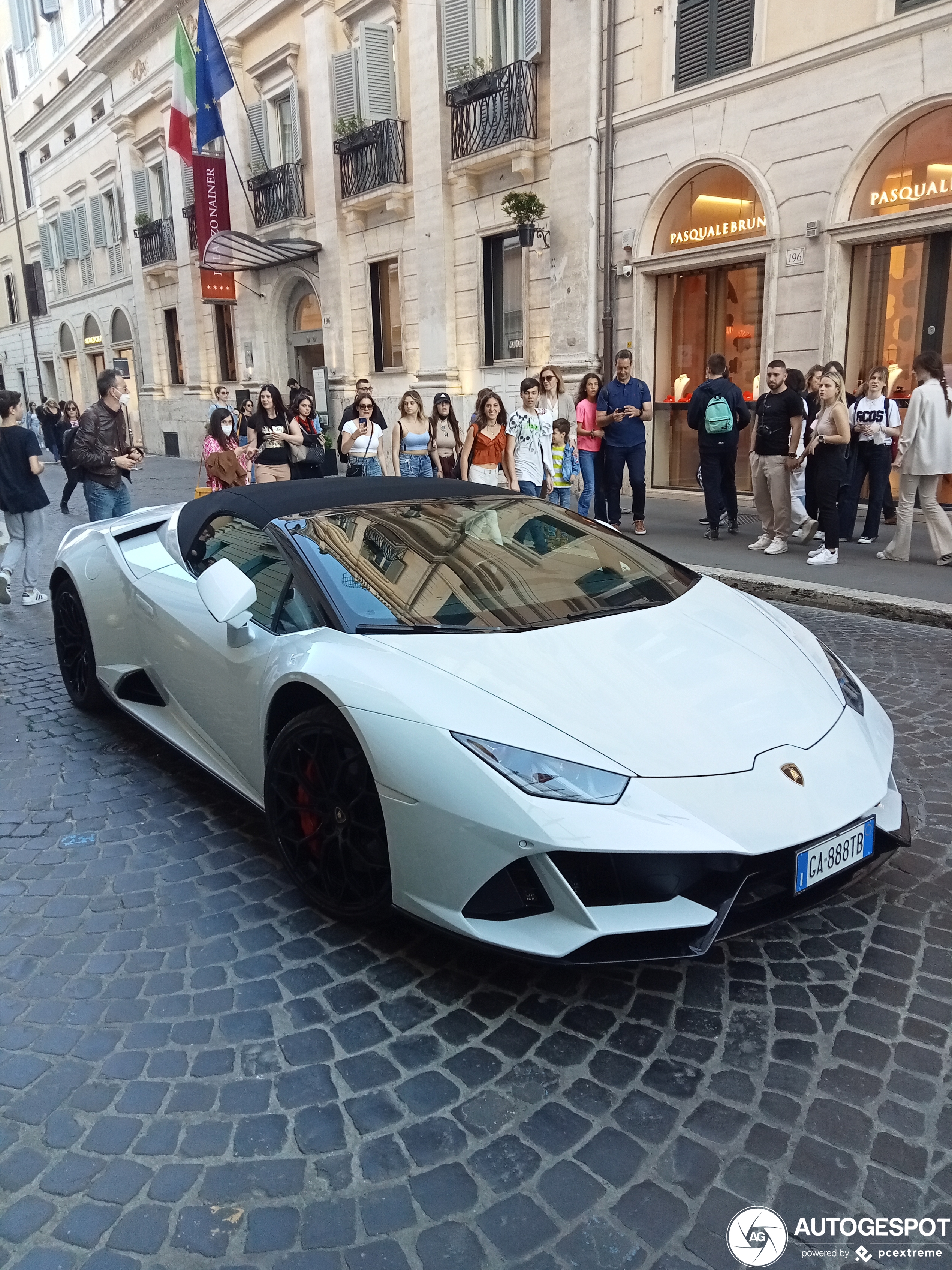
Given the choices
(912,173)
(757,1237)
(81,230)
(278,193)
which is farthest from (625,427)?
(81,230)

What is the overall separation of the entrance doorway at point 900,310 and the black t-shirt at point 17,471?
8.77 metres

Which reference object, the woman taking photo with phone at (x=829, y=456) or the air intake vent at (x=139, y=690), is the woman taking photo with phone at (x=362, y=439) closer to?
the woman taking photo with phone at (x=829, y=456)

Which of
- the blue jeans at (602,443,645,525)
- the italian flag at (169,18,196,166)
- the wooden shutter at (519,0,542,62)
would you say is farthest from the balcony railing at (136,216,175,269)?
the blue jeans at (602,443,645,525)

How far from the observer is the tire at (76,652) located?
4605 mm

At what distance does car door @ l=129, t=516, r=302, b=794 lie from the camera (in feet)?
10.2

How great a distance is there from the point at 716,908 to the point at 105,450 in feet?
22.7

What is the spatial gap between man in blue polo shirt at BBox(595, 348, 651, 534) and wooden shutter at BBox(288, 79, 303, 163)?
1286cm

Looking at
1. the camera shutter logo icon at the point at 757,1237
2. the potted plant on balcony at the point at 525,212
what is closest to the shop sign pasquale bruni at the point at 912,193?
the potted plant on balcony at the point at 525,212

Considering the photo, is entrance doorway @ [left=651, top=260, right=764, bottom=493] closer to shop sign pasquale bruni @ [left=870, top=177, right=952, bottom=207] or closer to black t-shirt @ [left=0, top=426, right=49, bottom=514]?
shop sign pasquale bruni @ [left=870, top=177, right=952, bottom=207]

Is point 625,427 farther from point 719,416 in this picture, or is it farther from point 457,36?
point 457,36

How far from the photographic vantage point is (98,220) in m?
30.0

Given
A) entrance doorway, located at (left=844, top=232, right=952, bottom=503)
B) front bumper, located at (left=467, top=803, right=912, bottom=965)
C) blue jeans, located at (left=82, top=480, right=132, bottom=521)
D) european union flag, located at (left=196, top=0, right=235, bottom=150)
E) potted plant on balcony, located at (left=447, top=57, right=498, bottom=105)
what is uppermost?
european union flag, located at (left=196, top=0, right=235, bottom=150)

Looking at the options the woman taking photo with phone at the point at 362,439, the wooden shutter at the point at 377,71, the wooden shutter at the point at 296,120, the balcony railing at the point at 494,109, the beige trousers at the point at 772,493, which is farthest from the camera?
the wooden shutter at the point at 296,120

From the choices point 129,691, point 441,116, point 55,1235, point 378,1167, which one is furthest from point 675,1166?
point 441,116
